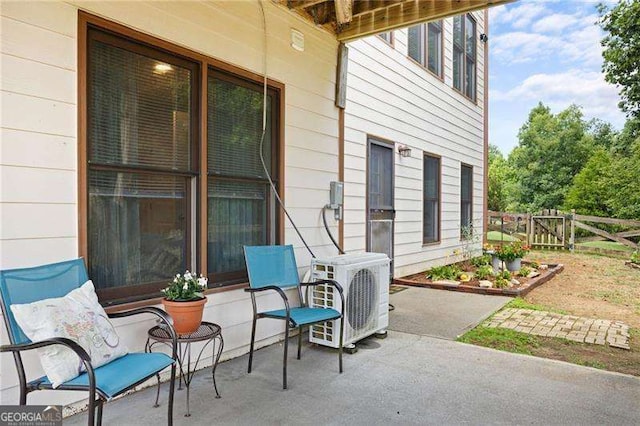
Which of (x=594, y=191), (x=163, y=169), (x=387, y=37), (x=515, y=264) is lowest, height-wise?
(x=515, y=264)

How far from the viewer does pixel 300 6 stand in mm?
3900

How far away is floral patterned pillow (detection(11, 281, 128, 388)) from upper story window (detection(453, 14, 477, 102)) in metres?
7.72

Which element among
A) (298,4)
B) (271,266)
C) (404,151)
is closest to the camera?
(271,266)

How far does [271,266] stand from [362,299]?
835 mm

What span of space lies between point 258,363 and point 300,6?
3159mm

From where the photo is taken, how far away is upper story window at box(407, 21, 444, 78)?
6775mm

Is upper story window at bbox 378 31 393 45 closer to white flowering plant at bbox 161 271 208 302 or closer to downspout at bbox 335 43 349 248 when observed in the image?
downspout at bbox 335 43 349 248

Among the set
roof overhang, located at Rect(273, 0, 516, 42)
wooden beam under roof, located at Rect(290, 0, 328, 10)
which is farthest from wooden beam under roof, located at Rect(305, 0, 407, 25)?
wooden beam under roof, located at Rect(290, 0, 328, 10)

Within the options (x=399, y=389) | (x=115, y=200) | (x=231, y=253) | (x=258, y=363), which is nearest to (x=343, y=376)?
(x=399, y=389)

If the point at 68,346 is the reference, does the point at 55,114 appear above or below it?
above

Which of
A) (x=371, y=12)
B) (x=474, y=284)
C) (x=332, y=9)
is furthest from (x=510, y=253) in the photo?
(x=332, y=9)

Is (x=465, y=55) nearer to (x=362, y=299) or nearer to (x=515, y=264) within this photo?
(x=515, y=264)

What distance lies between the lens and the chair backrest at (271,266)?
3.23 meters

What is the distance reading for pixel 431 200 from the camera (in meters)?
7.37
